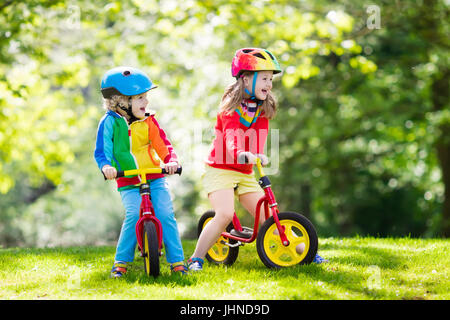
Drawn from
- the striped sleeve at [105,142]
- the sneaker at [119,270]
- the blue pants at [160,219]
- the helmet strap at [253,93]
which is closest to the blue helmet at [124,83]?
the striped sleeve at [105,142]

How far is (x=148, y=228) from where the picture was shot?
4.32 meters

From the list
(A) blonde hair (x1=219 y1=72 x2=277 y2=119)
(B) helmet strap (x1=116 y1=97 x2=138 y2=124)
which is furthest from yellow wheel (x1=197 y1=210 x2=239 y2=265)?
(B) helmet strap (x1=116 y1=97 x2=138 y2=124)

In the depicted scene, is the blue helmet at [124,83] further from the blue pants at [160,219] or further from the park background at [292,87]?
the park background at [292,87]

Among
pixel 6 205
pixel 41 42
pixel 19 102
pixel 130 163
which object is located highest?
pixel 41 42

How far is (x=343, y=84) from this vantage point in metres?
13.1

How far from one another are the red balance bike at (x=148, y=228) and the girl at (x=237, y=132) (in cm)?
57

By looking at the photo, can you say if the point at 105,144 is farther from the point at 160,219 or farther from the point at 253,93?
the point at 253,93

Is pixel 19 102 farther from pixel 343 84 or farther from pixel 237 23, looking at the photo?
pixel 343 84

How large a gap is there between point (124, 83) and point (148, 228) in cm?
119

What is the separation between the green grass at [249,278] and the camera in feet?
13.0

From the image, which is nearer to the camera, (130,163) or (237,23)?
(130,163)

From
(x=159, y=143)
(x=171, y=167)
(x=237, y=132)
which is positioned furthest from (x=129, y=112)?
(x=237, y=132)
